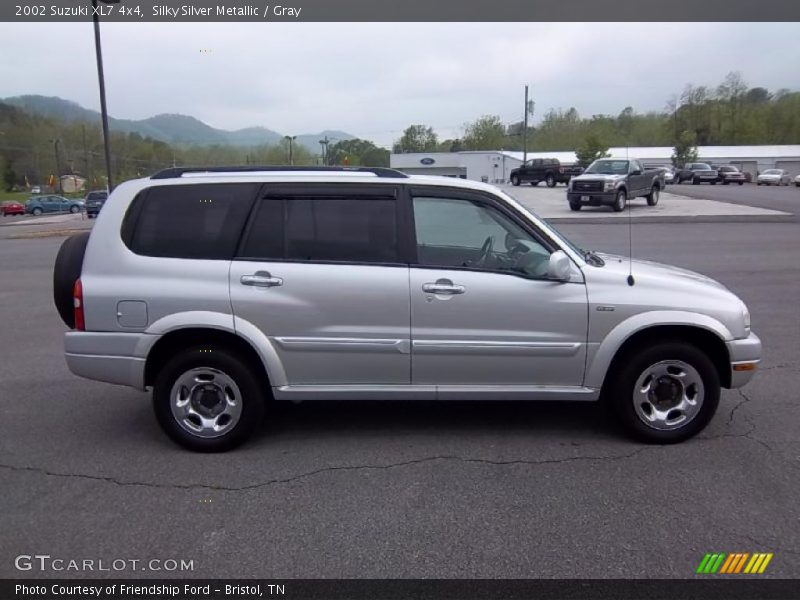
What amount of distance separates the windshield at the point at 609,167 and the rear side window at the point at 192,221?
23147 millimetres

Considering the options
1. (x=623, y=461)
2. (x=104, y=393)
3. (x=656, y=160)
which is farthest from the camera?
(x=656, y=160)

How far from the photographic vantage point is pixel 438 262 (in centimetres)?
443

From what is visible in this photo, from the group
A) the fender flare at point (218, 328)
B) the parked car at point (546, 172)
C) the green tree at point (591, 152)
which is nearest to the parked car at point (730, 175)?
the green tree at point (591, 152)

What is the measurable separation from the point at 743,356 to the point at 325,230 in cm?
296

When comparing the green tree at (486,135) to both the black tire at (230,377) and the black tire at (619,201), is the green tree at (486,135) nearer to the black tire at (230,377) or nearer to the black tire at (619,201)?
the black tire at (619,201)

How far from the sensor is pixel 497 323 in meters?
4.30

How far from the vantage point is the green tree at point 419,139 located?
74.8m

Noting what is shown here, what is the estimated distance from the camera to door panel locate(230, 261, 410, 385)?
429 centimetres

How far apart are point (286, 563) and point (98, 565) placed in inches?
35.9

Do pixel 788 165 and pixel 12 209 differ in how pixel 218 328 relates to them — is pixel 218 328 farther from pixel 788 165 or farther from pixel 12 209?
pixel 788 165

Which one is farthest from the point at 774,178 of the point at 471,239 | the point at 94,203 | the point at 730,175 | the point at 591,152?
the point at 471,239

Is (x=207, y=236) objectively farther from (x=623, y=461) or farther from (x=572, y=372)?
(x=623, y=461)

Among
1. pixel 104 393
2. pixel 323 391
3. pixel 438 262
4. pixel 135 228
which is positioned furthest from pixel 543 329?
pixel 104 393

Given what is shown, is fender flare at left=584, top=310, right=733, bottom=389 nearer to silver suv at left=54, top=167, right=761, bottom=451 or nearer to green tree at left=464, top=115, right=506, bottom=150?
silver suv at left=54, top=167, right=761, bottom=451
